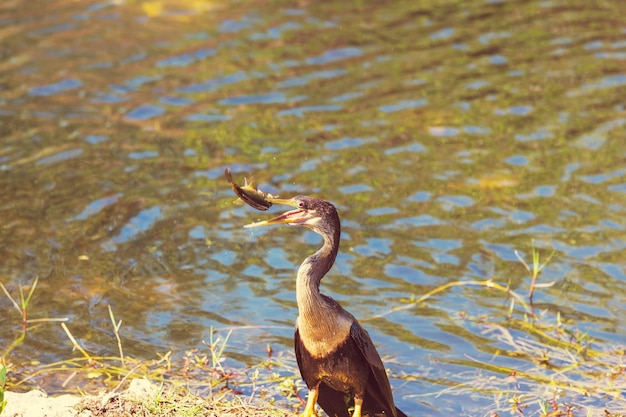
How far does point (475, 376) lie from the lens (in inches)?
236

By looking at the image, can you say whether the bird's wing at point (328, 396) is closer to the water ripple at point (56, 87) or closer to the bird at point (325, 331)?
the bird at point (325, 331)

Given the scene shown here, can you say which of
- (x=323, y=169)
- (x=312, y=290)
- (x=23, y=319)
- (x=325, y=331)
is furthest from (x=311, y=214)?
(x=323, y=169)

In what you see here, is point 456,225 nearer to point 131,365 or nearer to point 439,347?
point 439,347

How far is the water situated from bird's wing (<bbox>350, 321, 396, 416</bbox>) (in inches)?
32.3

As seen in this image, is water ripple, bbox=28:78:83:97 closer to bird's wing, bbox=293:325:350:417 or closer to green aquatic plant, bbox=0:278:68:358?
green aquatic plant, bbox=0:278:68:358

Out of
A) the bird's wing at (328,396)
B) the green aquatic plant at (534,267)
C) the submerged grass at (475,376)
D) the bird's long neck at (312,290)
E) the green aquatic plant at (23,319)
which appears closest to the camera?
the bird's long neck at (312,290)

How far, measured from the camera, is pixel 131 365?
6.06 meters

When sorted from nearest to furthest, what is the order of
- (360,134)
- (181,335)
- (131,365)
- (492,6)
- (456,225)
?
(131,365)
(181,335)
(456,225)
(360,134)
(492,6)

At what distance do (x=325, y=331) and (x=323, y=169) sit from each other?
4304 mm

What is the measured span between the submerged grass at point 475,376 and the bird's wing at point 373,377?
0.52 m

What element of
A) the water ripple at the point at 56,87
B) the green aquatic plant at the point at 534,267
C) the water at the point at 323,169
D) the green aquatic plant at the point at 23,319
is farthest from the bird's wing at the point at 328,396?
the water ripple at the point at 56,87

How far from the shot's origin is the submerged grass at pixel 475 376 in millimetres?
5480

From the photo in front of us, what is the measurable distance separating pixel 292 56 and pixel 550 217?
4691 millimetres

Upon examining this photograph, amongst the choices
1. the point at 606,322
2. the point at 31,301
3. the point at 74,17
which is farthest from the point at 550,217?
the point at 74,17
